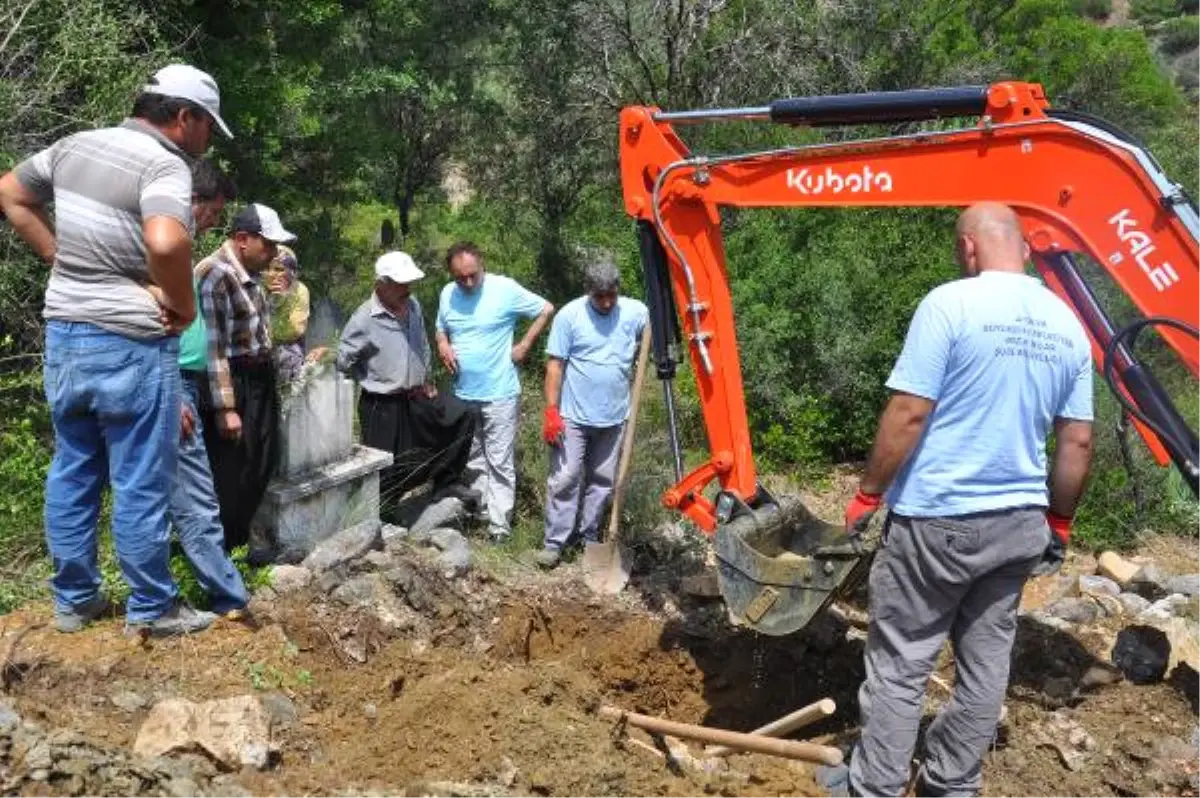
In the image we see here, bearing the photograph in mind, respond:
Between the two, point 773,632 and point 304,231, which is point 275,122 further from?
point 773,632

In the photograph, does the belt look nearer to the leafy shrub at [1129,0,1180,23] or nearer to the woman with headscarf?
the woman with headscarf

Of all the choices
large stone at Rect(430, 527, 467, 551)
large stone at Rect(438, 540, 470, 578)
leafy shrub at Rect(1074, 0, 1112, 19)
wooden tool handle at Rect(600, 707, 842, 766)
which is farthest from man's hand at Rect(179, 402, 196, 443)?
leafy shrub at Rect(1074, 0, 1112, 19)

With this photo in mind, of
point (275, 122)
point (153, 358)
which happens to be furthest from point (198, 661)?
point (275, 122)

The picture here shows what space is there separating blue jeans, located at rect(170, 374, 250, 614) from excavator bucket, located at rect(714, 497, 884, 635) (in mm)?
2064

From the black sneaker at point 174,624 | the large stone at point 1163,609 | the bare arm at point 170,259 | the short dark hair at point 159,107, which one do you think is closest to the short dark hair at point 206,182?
the short dark hair at point 159,107

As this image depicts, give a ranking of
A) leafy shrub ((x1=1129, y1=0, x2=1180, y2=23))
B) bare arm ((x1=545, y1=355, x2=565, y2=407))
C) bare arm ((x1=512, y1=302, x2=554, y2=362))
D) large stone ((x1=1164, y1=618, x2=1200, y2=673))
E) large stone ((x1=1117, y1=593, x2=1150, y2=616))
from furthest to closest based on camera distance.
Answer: leafy shrub ((x1=1129, y1=0, x2=1180, y2=23)) → bare arm ((x1=512, y1=302, x2=554, y2=362)) → bare arm ((x1=545, y1=355, x2=565, y2=407)) → large stone ((x1=1117, y1=593, x2=1150, y2=616)) → large stone ((x1=1164, y1=618, x2=1200, y2=673))

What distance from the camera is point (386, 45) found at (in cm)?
1214

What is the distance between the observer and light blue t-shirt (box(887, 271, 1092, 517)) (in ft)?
11.7

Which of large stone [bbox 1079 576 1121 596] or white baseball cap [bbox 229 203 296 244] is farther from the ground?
white baseball cap [bbox 229 203 296 244]

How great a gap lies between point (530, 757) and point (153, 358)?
201 centimetres

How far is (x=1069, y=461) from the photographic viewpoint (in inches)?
152

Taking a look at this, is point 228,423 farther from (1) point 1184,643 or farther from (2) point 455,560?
(1) point 1184,643

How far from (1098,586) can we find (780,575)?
3087 mm

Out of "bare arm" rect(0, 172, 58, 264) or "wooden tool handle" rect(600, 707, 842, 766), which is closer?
"wooden tool handle" rect(600, 707, 842, 766)
